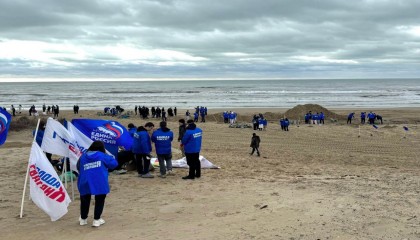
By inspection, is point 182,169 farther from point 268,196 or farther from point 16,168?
point 16,168

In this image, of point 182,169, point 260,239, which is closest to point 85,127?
point 182,169

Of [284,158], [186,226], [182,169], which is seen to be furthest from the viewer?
[284,158]

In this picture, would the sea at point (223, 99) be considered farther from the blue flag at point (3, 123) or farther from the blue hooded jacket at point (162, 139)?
the blue flag at point (3, 123)

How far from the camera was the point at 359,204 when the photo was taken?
678cm

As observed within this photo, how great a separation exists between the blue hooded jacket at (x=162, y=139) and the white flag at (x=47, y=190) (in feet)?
10.1

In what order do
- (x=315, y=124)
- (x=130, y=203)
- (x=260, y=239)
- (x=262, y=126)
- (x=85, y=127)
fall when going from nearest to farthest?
(x=260, y=239)
(x=130, y=203)
(x=85, y=127)
(x=262, y=126)
(x=315, y=124)

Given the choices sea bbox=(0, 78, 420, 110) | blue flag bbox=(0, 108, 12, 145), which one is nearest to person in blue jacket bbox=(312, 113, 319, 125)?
blue flag bbox=(0, 108, 12, 145)

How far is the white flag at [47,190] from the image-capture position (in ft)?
20.1

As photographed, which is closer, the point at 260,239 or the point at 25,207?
the point at 260,239

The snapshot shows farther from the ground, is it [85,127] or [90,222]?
[85,127]

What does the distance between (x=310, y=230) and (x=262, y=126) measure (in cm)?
1847

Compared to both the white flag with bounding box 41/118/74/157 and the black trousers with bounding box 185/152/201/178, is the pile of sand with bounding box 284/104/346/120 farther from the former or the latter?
the white flag with bounding box 41/118/74/157

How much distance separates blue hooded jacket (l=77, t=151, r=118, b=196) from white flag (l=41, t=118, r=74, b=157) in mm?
1781

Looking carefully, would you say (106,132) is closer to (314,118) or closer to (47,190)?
(47,190)
